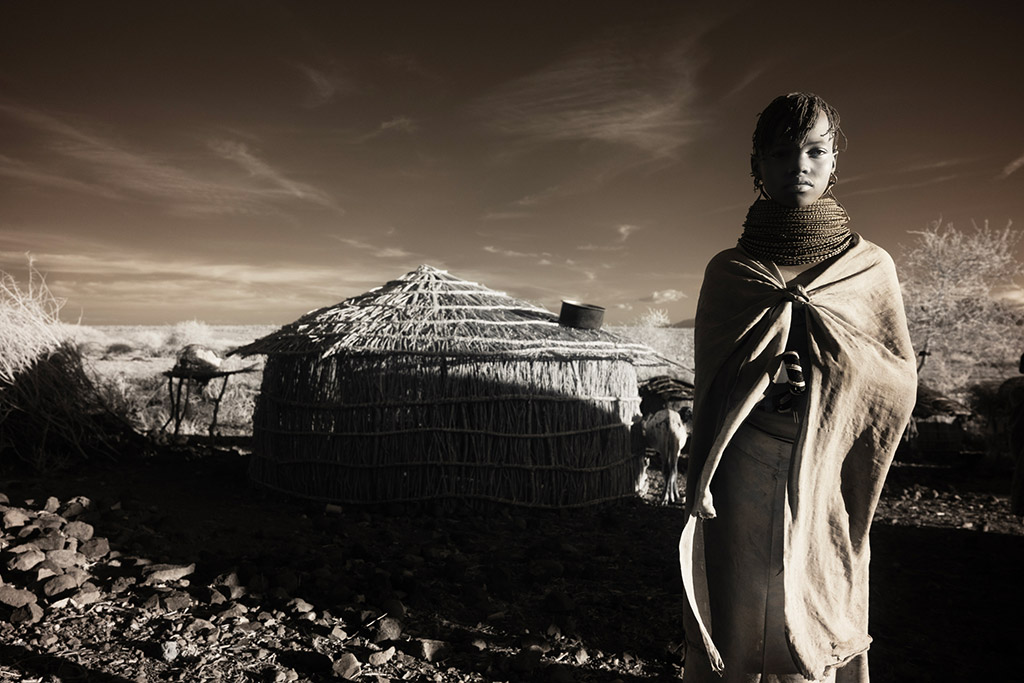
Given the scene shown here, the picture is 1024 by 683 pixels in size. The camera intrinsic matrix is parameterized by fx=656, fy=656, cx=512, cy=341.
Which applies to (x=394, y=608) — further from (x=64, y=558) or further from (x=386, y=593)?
(x=64, y=558)

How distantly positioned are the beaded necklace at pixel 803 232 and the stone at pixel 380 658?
127 inches

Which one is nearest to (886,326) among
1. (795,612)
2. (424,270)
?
(795,612)

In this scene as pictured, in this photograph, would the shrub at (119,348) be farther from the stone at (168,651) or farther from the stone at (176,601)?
the stone at (168,651)

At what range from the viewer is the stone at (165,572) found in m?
4.83

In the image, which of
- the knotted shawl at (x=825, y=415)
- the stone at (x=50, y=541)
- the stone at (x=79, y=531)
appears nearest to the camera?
the knotted shawl at (x=825, y=415)

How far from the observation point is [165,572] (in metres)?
4.91

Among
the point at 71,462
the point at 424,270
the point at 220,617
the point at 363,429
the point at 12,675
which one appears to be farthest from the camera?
the point at 424,270

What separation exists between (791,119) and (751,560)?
4.91 feet

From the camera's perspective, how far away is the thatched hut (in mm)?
7742

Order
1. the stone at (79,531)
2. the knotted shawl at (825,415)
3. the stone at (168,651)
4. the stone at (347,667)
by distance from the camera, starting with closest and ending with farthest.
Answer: the knotted shawl at (825,415), the stone at (347,667), the stone at (168,651), the stone at (79,531)

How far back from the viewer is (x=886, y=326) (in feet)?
7.40

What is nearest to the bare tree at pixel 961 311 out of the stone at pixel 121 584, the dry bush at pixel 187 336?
the stone at pixel 121 584

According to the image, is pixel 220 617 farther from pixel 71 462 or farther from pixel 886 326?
pixel 71 462

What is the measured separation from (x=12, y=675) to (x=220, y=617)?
44.1 inches
